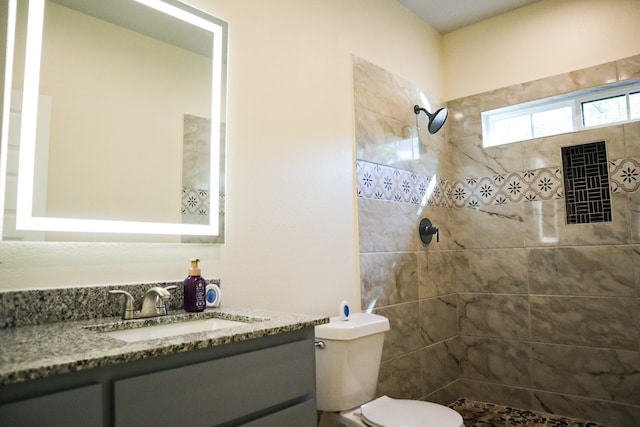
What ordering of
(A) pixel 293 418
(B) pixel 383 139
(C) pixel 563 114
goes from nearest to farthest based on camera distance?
(A) pixel 293 418 → (B) pixel 383 139 → (C) pixel 563 114

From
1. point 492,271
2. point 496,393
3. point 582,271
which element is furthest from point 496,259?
point 496,393

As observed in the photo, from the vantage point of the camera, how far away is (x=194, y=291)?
55.3 inches

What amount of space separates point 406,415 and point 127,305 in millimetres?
1114

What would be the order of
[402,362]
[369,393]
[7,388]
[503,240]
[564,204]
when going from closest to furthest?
[7,388] < [369,393] < [402,362] < [564,204] < [503,240]

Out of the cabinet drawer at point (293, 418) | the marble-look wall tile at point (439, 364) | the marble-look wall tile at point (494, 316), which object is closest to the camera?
the cabinet drawer at point (293, 418)

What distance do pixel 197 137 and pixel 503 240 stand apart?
215cm

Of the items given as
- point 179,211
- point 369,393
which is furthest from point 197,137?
point 369,393

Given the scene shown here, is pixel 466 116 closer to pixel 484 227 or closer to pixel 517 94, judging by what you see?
pixel 517 94

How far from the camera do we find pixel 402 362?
7.97 feet

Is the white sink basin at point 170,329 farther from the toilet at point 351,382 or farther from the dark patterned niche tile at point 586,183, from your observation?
the dark patterned niche tile at point 586,183

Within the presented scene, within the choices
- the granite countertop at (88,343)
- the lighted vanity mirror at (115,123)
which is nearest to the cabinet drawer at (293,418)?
the granite countertop at (88,343)

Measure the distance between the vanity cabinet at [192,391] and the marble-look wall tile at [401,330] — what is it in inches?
47.9

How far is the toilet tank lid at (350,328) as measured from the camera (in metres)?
1.67

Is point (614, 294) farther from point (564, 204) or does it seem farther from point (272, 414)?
point (272, 414)
